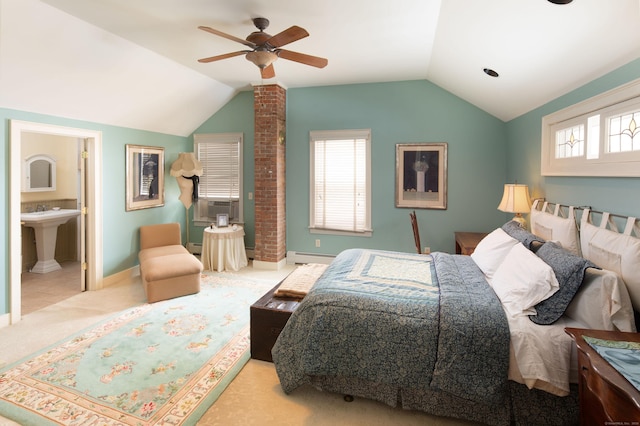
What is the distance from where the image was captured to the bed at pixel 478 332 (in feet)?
5.95

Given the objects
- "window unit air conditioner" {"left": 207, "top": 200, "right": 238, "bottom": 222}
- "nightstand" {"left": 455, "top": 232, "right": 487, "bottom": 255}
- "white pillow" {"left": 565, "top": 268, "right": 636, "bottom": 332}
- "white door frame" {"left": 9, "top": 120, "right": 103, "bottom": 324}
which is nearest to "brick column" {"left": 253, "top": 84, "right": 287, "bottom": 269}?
"window unit air conditioner" {"left": 207, "top": 200, "right": 238, "bottom": 222}

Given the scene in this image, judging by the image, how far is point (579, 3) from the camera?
1.90 meters

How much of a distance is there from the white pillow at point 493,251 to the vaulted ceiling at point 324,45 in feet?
4.43

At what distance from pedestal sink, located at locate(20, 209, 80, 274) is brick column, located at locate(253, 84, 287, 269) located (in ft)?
9.29

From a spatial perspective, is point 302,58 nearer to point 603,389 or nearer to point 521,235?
point 521,235

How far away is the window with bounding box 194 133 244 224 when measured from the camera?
5.76 meters

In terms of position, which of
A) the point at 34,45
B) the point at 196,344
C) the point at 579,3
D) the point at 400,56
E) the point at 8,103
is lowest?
the point at 196,344

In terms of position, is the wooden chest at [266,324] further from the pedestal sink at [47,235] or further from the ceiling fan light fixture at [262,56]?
the pedestal sink at [47,235]

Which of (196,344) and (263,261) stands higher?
(263,261)

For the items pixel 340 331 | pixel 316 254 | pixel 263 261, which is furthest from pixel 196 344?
pixel 316 254

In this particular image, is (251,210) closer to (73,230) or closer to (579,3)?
(73,230)

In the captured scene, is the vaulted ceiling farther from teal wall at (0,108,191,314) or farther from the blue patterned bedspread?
the blue patterned bedspread

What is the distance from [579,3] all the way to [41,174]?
6529mm

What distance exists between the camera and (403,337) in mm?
1989
